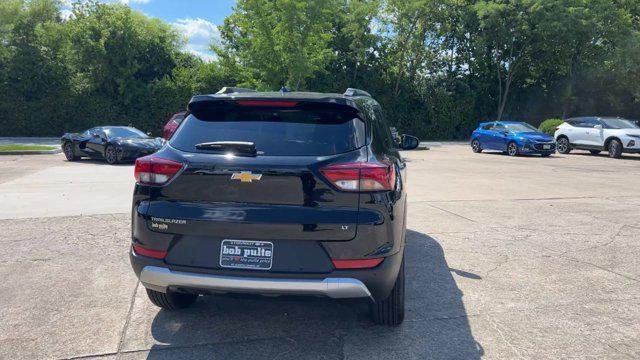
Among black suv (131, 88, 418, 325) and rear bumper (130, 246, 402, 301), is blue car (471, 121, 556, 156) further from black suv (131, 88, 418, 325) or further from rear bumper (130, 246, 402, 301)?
rear bumper (130, 246, 402, 301)

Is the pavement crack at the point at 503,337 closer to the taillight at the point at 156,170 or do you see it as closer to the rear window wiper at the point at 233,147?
the rear window wiper at the point at 233,147

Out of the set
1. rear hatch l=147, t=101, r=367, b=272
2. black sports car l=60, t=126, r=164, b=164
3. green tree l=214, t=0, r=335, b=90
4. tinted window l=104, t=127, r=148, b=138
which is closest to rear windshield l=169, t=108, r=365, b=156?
rear hatch l=147, t=101, r=367, b=272

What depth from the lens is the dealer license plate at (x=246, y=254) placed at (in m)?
3.16

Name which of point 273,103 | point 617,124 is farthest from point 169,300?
point 617,124

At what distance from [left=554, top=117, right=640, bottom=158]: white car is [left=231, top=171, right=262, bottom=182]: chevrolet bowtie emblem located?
2027 cm

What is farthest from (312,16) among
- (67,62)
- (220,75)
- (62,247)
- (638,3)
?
(638,3)

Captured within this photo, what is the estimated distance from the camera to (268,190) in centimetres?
318

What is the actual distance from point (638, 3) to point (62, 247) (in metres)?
40.5

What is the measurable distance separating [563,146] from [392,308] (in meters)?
21.2

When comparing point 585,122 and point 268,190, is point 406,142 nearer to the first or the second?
point 268,190

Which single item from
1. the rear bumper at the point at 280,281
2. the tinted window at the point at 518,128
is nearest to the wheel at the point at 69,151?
the rear bumper at the point at 280,281

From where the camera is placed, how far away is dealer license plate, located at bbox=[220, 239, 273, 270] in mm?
3160

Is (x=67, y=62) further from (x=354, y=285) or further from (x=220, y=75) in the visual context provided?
(x=354, y=285)

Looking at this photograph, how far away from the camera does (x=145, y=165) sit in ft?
11.2
